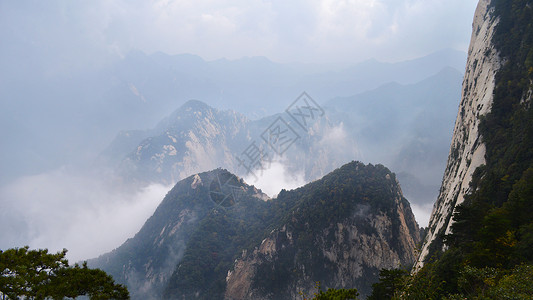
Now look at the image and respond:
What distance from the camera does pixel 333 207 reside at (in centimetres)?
9756

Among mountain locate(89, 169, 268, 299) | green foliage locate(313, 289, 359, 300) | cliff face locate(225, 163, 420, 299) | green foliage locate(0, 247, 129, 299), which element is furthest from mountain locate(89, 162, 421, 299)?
green foliage locate(0, 247, 129, 299)

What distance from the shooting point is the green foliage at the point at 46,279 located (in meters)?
16.2

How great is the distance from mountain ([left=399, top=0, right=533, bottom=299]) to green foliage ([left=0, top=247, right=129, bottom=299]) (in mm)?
21092

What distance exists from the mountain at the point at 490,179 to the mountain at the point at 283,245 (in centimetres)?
3152

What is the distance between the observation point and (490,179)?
39688mm

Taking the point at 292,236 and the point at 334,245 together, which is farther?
the point at 292,236

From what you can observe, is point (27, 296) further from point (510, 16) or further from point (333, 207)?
point (333, 207)

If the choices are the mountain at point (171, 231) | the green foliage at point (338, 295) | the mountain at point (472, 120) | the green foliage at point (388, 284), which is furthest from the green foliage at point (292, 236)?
the green foliage at point (338, 295)

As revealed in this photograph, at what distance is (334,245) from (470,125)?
53347 mm

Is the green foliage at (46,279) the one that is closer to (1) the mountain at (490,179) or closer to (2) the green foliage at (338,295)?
(2) the green foliage at (338,295)

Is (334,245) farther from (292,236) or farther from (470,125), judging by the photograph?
(470,125)

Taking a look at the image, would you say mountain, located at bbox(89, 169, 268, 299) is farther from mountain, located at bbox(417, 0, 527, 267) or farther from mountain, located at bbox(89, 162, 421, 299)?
mountain, located at bbox(417, 0, 527, 267)

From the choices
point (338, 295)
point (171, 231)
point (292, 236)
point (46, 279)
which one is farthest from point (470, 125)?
point (171, 231)

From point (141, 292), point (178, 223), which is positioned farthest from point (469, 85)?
point (141, 292)
